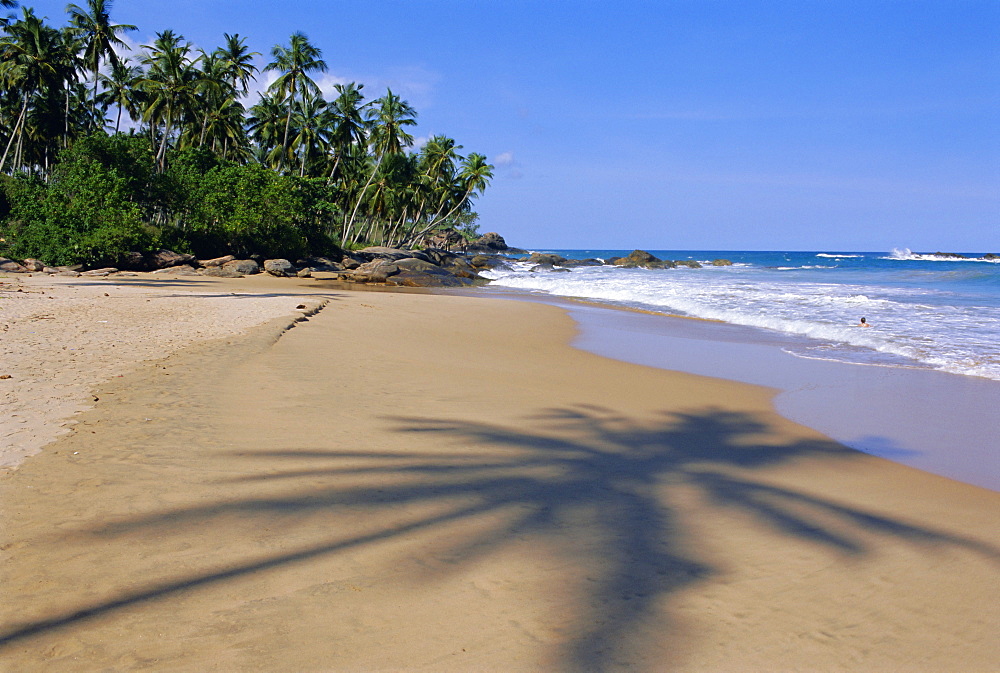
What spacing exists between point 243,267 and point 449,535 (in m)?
27.3

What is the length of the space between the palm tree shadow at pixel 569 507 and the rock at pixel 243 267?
24.8 m

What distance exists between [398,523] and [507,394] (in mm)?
A: 3665

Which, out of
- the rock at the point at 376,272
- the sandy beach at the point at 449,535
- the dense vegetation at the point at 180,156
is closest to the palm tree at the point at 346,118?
the dense vegetation at the point at 180,156

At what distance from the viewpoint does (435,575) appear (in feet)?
10.0

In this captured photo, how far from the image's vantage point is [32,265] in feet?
73.7

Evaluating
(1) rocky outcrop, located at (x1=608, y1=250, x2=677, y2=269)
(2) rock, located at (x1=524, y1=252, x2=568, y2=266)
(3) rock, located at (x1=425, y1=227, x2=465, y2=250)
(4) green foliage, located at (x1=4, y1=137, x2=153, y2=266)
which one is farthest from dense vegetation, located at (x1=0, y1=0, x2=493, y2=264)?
(3) rock, located at (x1=425, y1=227, x2=465, y2=250)

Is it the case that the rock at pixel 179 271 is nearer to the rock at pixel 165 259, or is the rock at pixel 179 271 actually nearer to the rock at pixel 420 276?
the rock at pixel 165 259

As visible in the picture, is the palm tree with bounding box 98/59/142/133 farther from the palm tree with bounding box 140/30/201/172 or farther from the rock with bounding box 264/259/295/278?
the rock with bounding box 264/259/295/278

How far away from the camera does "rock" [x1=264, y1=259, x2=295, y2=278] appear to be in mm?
28906

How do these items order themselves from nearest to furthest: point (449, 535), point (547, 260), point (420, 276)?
point (449, 535), point (420, 276), point (547, 260)

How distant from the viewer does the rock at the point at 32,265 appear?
22.4m

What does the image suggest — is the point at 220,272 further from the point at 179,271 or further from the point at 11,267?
the point at 11,267

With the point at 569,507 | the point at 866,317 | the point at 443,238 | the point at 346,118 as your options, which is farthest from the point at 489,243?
the point at 569,507

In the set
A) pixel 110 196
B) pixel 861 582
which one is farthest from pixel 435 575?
pixel 110 196
